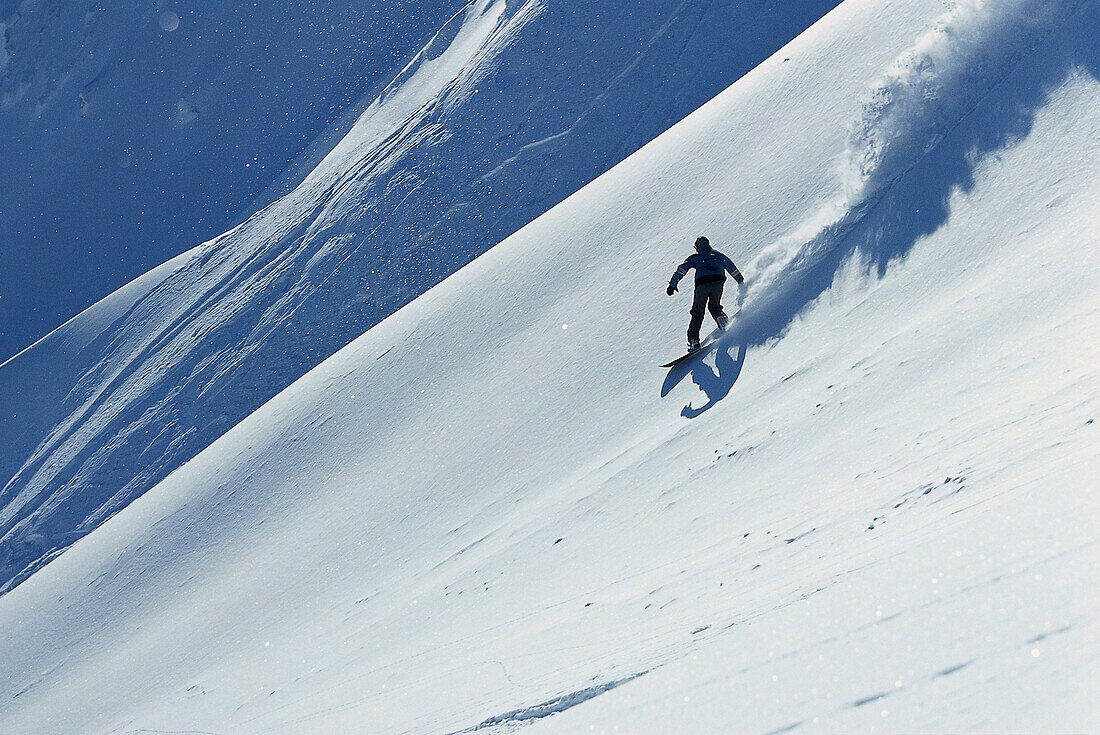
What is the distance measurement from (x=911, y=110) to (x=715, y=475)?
507 centimetres

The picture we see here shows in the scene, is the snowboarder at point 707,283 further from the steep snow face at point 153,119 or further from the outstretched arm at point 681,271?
the steep snow face at point 153,119

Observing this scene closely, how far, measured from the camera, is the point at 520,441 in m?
9.20

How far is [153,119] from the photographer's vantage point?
2881 cm

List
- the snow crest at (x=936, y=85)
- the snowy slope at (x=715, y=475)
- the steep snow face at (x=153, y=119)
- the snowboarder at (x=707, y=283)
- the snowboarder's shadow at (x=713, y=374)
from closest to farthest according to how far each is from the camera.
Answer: the snowy slope at (x=715, y=475) → the snowboarder's shadow at (x=713, y=374) → the snowboarder at (x=707, y=283) → the snow crest at (x=936, y=85) → the steep snow face at (x=153, y=119)

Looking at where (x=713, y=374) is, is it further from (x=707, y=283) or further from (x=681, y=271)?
(x=681, y=271)

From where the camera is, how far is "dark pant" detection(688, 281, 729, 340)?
8.59 metres

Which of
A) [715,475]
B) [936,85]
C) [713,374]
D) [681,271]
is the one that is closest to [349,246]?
[681,271]

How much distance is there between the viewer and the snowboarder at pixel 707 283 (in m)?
8.59

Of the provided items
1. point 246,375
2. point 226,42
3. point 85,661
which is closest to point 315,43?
point 226,42

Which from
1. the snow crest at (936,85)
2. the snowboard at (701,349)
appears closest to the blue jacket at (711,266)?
the snowboard at (701,349)

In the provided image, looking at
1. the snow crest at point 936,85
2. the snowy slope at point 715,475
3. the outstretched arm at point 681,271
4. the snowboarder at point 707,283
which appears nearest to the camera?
the snowy slope at point 715,475

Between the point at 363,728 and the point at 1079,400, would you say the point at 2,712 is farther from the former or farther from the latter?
the point at 1079,400

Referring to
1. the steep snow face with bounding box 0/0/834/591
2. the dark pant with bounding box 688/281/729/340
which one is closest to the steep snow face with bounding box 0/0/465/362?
the steep snow face with bounding box 0/0/834/591

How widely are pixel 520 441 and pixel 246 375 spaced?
39.0 ft
